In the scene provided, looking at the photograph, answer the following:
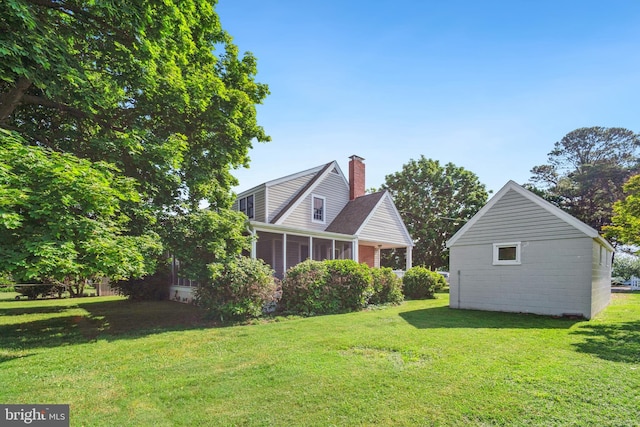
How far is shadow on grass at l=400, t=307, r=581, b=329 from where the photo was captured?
946 cm

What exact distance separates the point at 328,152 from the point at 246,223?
11.5 meters

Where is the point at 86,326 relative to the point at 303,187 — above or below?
below

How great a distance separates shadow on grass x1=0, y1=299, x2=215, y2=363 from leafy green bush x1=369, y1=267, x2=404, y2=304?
24.8 ft

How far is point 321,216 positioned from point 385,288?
257 inches

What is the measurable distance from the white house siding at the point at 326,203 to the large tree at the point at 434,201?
40.2 feet

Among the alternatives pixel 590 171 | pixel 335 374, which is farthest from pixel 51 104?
pixel 590 171

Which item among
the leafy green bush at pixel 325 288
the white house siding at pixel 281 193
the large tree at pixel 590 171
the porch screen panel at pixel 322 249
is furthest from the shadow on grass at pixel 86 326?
the large tree at pixel 590 171

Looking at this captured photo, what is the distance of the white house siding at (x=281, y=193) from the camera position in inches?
722

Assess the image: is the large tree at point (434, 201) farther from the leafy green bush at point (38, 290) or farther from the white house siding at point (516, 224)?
the leafy green bush at point (38, 290)

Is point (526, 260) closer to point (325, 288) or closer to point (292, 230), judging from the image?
point (325, 288)

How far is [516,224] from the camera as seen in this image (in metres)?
12.4

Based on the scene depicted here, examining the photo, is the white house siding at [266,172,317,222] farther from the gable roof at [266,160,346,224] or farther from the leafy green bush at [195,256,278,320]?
the leafy green bush at [195,256,278,320]

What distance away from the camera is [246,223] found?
13.5 m

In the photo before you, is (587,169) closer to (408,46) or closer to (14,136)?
(408,46)
